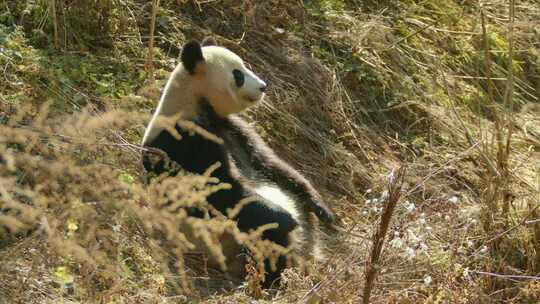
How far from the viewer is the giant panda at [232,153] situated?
4977 mm

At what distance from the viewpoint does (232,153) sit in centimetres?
546

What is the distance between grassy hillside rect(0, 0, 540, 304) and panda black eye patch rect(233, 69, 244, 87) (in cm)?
65

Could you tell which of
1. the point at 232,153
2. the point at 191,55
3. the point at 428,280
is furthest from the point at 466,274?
the point at 191,55

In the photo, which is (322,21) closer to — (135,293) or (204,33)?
(204,33)

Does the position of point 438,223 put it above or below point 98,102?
below

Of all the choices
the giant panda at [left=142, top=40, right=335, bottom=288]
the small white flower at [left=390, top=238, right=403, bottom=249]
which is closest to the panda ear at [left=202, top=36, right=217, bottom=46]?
the giant panda at [left=142, top=40, right=335, bottom=288]

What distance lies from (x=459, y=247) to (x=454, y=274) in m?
0.36

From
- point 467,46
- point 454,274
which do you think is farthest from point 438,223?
point 467,46

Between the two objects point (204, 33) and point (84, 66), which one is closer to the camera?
point (84, 66)

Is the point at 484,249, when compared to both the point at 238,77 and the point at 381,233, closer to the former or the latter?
the point at 381,233

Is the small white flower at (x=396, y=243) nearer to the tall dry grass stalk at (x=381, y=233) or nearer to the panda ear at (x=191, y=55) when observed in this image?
the tall dry grass stalk at (x=381, y=233)

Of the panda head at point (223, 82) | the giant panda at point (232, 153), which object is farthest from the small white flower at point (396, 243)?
the panda head at point (223, 82)

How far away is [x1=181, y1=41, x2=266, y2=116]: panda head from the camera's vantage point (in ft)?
→ 17.3

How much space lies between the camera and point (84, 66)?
610cm
